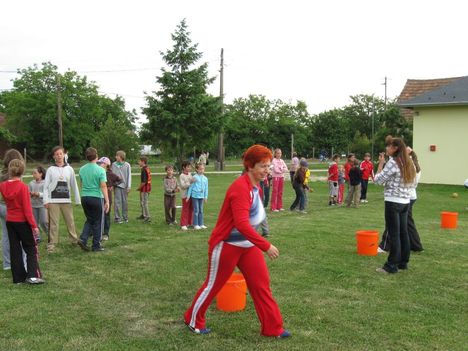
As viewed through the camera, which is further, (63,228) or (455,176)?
(455,176)

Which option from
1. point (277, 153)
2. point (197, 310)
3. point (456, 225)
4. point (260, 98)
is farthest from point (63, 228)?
point (260, 98)

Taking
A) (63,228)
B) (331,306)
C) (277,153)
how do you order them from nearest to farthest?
(331,306) < (63,228) < (277,153)

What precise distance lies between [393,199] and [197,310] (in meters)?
3.69

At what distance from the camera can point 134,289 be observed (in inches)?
258

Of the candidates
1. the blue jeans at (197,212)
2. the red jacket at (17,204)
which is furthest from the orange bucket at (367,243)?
the red jacket at (17,204)

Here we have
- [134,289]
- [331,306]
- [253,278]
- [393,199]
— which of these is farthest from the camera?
[393,199]

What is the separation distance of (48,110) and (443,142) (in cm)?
4415

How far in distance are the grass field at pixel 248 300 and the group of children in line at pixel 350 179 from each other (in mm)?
6194

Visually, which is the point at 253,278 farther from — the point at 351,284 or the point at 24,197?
the point at 24,197

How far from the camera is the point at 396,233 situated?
7.22 m

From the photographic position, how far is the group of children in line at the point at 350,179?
16.5m

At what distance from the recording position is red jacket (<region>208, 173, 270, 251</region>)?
438cm

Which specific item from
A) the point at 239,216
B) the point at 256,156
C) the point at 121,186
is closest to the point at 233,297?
the point at 239,216

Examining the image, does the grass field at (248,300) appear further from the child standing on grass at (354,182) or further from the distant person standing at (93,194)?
the child standing on grass at (354,182)
